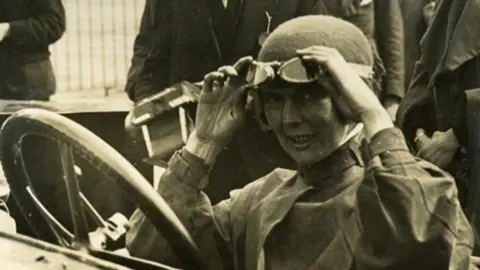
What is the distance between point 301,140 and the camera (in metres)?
1.35

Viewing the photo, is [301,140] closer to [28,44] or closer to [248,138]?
[248,138]

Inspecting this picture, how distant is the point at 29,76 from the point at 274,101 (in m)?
1.00

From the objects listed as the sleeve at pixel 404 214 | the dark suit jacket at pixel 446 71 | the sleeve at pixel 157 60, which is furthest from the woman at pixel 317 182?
the sleeve at pixel 157 60

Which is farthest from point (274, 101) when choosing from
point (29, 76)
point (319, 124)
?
point (29, 76)

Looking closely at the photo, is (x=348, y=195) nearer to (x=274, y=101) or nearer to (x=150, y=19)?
(x=274, y=101)

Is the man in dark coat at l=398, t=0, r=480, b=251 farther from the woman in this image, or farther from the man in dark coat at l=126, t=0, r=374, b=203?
the woman

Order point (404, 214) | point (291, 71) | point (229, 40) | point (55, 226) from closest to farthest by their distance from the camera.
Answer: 1. point (404, 214)
2. point (291, 71)
3. point (55, 226)
4. point (229, 40)

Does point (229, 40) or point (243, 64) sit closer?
point (243, 64)

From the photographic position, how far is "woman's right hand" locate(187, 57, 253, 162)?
1.47 m


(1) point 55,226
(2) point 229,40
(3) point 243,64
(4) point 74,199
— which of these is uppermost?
(3) point 243,64

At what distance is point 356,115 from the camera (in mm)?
1230

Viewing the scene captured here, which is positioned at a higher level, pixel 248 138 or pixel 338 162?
pixel 338 162

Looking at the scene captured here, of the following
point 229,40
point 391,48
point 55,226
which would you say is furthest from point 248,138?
point 55,226

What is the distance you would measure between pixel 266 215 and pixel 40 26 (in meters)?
0.93
